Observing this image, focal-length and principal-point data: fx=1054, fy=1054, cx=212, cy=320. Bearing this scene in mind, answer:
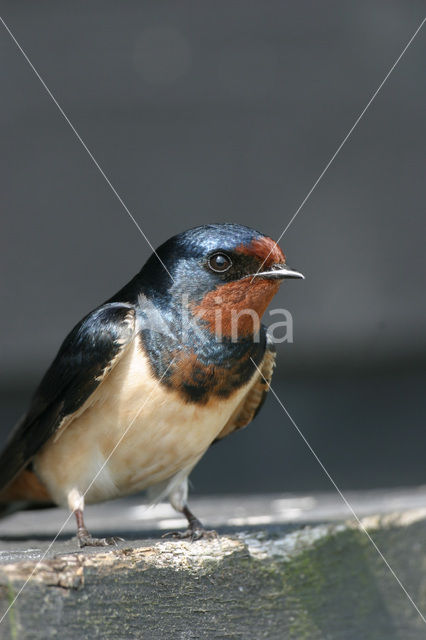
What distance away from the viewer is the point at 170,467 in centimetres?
224

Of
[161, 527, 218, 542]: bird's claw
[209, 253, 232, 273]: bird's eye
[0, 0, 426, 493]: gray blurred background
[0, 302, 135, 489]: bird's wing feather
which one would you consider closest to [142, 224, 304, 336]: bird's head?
[209, 253, 232, 273]: bird's eye

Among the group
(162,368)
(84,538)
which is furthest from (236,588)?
(162,368)

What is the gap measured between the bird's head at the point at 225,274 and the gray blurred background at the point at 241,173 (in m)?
1.65

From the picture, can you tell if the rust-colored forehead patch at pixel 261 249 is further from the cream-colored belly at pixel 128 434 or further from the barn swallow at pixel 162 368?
the cream-colored belly at pixel 128 434

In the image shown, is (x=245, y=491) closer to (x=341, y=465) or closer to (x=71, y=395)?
(x=341, y=465)

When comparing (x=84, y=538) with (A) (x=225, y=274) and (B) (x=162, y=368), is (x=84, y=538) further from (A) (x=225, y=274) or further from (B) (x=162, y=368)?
(A) (x=225, y=274)

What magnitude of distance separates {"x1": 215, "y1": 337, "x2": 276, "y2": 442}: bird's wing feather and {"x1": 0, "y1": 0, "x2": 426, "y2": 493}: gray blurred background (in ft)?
4.02

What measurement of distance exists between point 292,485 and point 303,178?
121 centimetres

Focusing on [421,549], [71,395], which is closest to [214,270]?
[71,395]

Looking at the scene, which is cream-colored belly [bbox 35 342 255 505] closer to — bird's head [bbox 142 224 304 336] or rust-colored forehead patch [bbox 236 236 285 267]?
bird's head [bbox 142 224 304 336]

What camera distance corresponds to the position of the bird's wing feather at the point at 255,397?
2355 mm

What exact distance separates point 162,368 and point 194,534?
1.10 feet

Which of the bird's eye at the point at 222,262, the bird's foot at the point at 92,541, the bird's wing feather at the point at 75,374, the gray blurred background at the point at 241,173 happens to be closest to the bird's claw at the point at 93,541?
the bird's foot at the point at 92,541

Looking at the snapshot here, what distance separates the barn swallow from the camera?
2105 millimetres
